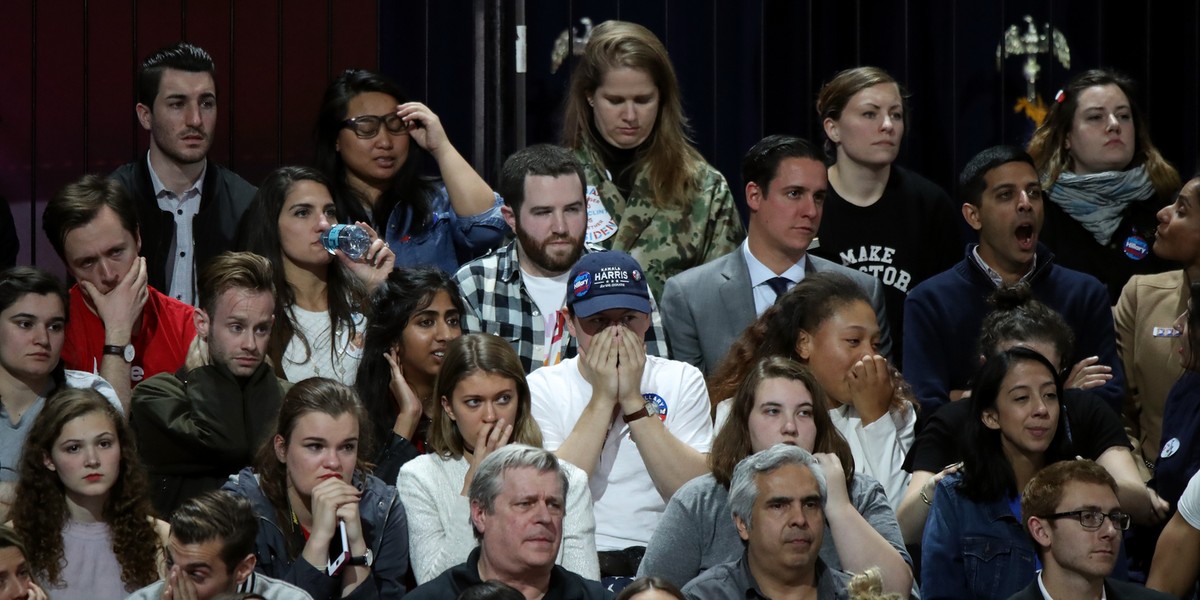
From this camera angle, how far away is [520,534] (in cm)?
422

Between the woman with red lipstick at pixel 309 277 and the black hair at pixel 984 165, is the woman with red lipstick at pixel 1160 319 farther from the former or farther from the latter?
the woman with red lipstick at pixel 309 277

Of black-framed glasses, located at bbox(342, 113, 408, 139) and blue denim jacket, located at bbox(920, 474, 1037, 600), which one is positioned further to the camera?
black-framed glasses, located at bbox(342, 113, 408, 139)

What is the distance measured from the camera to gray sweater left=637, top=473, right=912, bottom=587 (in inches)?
176

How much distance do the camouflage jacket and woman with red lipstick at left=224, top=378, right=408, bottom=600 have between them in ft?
4.77

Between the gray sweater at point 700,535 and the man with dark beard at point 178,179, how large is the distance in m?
2.01

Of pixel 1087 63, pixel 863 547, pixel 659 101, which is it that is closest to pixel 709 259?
pixel 659 101

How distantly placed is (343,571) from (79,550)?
72cm

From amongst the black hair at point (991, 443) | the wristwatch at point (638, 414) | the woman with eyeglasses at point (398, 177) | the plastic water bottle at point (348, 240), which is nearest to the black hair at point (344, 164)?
the woman with eyeglasses at point (398, 177)

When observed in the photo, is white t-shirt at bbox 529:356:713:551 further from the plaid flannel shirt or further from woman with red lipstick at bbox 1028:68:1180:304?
woman with red lipstick at bbox 1028:68:1180:304

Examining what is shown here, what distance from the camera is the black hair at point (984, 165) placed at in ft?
19.1

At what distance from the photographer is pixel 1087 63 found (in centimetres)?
712

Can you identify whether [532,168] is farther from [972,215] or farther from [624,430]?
[972,215]

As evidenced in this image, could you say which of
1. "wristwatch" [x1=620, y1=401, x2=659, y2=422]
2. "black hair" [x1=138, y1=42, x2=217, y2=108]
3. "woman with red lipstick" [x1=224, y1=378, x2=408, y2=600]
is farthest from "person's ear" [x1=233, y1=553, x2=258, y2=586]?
"black hair" [x1=138, y1=42, x2=217, y2=108]

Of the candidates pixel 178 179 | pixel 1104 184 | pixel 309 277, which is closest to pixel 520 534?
pixel 309 277
